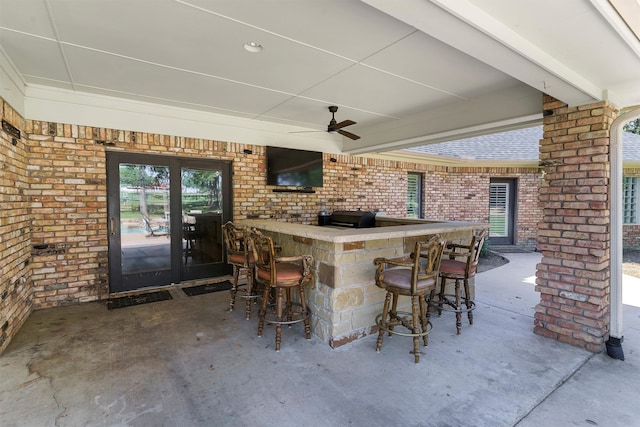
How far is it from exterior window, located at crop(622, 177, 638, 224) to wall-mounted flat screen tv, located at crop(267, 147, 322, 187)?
9.49 m

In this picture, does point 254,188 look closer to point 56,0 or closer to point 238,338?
point 238,338

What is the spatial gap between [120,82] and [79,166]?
1305 mm

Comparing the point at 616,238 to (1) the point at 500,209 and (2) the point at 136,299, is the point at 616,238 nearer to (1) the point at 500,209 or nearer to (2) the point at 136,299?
(2) the point at 136,299

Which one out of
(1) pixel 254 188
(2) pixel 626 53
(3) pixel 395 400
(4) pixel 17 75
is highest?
(4) pixel 17 75

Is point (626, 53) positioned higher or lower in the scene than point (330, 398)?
higher

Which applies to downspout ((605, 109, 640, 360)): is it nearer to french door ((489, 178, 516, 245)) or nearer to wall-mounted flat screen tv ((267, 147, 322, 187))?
wall-mounted flat screen tv ((267, 147, 322, 187))

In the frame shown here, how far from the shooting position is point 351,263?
3.01 meters

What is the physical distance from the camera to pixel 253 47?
9.45ft

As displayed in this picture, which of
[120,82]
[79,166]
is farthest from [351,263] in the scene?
[79,166]

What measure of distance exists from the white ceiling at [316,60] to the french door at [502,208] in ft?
17.0

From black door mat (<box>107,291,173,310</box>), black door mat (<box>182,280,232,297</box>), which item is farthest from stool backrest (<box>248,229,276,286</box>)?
black door mat (<box>107,291,173,310</box>)

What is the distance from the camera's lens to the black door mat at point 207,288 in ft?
15.1

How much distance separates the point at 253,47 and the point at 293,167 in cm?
304

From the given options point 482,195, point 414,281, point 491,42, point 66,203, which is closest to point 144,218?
point 66,203
